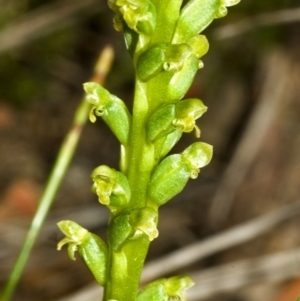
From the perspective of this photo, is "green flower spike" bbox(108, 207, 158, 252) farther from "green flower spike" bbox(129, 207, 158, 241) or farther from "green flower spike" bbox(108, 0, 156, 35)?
"green flower spike" bbox(108, 0, 156, 35)

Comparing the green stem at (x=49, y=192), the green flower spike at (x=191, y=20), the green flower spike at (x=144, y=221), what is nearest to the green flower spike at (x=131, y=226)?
the green flower spike at (x=144, y=221)

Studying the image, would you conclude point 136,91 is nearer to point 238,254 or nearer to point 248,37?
point 238,254

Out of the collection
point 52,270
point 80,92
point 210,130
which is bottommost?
point 52,270

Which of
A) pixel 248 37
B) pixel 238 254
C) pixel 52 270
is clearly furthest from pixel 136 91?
pixel 248 37

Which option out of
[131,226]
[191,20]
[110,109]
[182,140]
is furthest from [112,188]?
[182,140]

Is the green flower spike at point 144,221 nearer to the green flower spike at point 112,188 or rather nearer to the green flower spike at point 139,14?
the green flower spike at point 112,188

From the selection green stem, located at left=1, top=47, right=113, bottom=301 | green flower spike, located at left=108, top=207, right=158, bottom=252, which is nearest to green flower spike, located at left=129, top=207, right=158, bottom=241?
green flower spike, located at left=108, top=207, right=158, bottom=252

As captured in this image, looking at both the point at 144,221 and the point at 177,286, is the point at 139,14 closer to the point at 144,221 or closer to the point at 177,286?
the point at 144,221
